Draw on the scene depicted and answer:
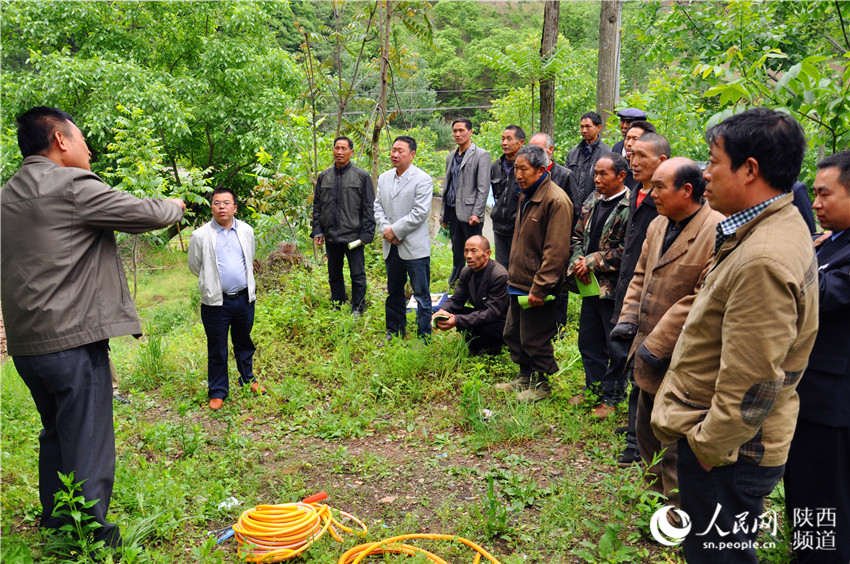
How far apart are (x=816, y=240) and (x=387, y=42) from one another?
6417 mm

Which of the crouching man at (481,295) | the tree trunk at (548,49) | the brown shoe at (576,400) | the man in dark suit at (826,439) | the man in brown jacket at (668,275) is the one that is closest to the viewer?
the man in dark suit at (826,439)

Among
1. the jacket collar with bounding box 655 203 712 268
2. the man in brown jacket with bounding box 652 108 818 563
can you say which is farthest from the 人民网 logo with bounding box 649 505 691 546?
the jacket collar with bounding box 655 203 712 268

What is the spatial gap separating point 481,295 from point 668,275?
271 cm

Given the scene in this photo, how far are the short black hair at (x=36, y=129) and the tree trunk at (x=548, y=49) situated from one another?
7.17 m

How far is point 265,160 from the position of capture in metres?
9.81

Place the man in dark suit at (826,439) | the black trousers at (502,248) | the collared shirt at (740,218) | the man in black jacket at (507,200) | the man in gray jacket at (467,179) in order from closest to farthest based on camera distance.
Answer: the collared shirt at (740,218) < the man in dark suit at (826,439) < the man in black jacket at (507,200) < the black trousers at (502,248) < the man in gray jacket at (467,179)

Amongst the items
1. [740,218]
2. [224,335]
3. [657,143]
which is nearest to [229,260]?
[224,335]

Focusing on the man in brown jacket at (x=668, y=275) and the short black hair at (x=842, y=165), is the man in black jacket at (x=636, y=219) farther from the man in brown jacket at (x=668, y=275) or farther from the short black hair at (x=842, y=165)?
the short black hair at (x=842, y=165)

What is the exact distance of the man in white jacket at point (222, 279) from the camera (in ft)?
18.1

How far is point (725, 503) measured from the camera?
7.61 ft

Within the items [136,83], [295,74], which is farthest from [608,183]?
[295,74]

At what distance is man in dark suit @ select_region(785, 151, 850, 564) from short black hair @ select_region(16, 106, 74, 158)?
147 inches

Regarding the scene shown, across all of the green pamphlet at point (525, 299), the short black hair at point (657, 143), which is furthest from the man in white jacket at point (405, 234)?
the short black hair at point (657, 143)

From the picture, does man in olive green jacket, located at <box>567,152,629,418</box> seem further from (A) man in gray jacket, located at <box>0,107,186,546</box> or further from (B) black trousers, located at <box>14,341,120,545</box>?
(B) black trousers, located at <box>14,341,120,545</box>
